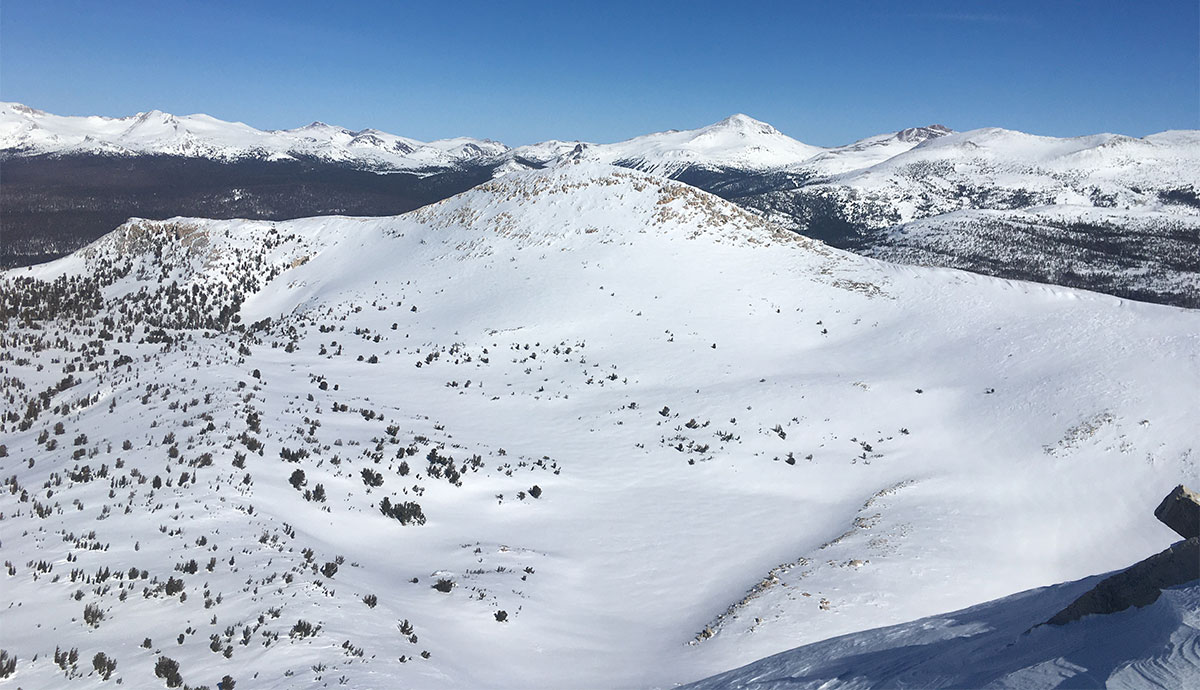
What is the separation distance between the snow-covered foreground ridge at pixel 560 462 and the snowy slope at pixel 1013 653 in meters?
3.82

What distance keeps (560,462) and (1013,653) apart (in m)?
18.5

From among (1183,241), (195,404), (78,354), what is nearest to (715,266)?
(195,404)

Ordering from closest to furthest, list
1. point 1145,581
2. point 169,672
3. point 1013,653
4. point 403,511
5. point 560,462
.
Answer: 1. point 1145,581
2. point 1013,653
3. point 169,672
4. point 403,511
5. point 560,462

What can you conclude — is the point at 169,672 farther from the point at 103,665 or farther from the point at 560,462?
the point at 560,462

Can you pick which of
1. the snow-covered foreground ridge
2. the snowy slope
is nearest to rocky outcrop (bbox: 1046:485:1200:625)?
the snowy slope

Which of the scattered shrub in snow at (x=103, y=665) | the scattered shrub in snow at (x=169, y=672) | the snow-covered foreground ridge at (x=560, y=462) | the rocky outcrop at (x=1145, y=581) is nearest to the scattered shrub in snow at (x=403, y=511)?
the snow-covered foreground ridge at (x=560, y=462)

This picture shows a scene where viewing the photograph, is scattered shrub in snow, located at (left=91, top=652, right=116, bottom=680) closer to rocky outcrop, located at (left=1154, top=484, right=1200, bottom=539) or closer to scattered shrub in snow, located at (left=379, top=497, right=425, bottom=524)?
scattered shrub in snow, located at (left=379, top=497, right=425, bottom=524)

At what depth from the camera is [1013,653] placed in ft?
21.6

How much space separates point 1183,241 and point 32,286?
221 m

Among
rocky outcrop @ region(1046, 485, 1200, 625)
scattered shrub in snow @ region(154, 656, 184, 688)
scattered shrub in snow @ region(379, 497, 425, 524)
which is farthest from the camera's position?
scattered shrub in snow @ region(379, 497, 425, 524)

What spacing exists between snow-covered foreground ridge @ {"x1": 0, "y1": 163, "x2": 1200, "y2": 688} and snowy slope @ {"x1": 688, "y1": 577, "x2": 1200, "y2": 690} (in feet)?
12.5

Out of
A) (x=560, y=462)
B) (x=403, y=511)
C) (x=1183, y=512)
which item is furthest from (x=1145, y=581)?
(x=560, y=462)

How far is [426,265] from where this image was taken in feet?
172

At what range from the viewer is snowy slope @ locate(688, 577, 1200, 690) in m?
5.23
